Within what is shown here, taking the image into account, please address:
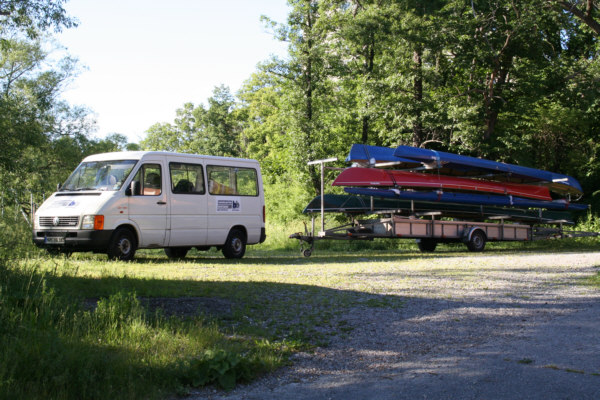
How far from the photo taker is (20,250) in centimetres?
768

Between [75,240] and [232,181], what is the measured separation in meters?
4.78

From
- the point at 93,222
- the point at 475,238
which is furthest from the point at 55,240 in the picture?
the point at 475,238

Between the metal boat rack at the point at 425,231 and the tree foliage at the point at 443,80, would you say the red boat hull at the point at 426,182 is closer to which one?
the metal boat rack at the point at 425,231

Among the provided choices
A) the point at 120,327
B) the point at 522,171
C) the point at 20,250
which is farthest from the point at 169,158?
the point at 522,171

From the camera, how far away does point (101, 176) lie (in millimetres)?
13961

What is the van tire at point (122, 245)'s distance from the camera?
1323cm

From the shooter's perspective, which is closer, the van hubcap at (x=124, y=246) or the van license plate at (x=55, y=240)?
the van license plate at (x=55, y=240)

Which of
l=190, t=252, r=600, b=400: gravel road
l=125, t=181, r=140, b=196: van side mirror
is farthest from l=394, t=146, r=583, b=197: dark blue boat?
l=190, t=252, r=600, b=400: gravel road

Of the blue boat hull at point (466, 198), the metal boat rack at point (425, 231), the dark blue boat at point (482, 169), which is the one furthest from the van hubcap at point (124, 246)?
the dark blue boat at point (482, 169)

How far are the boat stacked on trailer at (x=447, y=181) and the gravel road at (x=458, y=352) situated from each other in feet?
31.8

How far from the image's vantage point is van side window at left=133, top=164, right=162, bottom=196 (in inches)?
548

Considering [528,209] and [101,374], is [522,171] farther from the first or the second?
[101,374]

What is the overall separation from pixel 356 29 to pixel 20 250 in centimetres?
2465

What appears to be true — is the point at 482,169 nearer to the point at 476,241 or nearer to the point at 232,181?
the point at 476,241
